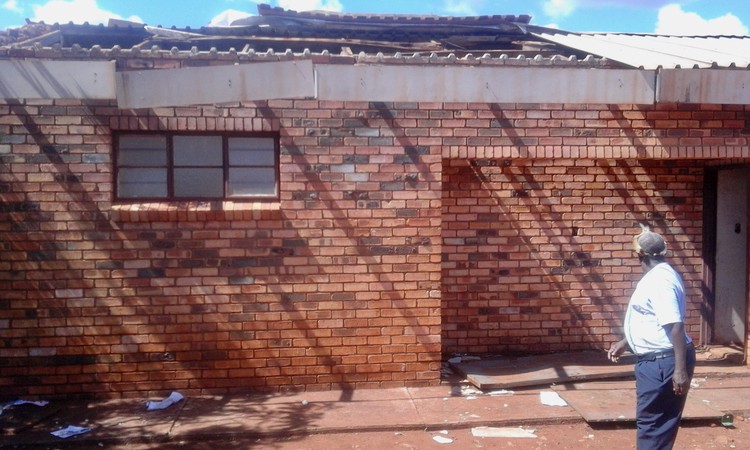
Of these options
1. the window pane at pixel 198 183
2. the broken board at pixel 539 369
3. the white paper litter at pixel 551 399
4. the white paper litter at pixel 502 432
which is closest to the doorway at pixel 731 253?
the broken board at pixel 539 369

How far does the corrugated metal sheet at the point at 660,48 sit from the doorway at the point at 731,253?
135cm

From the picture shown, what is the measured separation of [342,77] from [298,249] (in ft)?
5.22

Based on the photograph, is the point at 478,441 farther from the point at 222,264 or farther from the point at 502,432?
the point at 222,264

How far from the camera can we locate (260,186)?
636 cm

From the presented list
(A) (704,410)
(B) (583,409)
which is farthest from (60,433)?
(A) (704,410)

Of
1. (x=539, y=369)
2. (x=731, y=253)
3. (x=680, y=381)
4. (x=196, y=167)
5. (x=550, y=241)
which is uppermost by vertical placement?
(x=196, y=167)

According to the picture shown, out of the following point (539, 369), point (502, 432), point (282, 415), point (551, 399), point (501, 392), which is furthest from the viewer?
point (539, 369)

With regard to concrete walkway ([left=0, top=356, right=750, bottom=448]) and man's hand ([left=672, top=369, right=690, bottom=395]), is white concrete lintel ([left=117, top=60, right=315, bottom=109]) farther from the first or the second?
man's hand ([left=672, top=369, right=690, bottom=395])

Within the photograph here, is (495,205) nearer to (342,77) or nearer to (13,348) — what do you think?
(342,77)

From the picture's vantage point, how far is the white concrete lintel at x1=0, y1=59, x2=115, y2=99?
586cm

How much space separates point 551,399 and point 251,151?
3506mm

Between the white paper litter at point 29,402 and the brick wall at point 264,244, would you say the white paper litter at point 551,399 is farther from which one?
the white paper litter at point 29,402

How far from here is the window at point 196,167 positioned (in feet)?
20.5

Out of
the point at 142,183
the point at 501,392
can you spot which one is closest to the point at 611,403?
the point at 501,392
